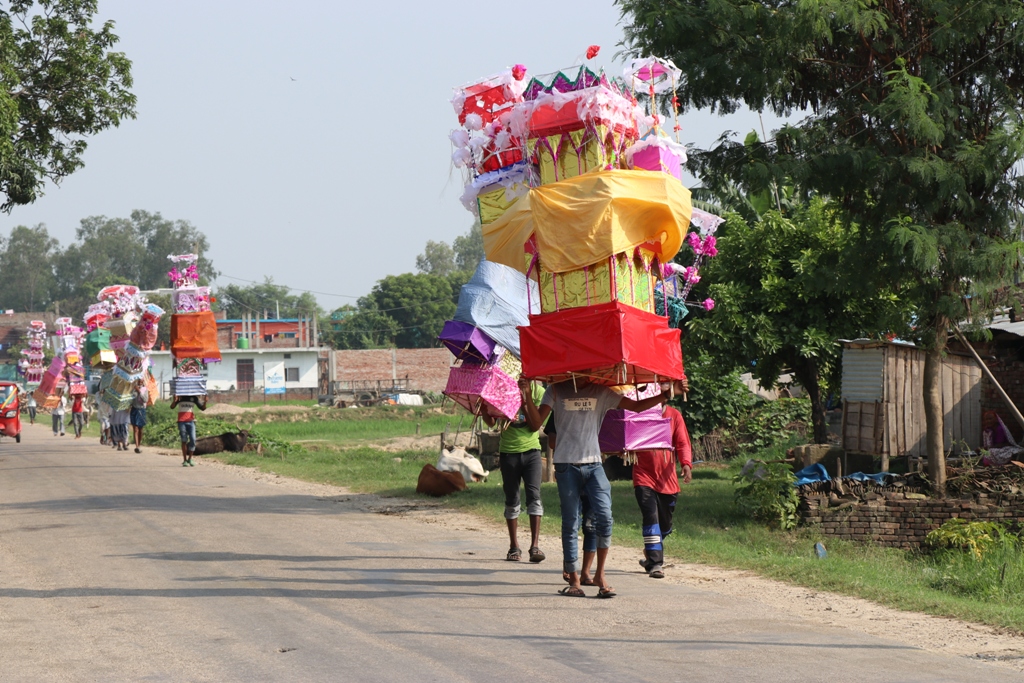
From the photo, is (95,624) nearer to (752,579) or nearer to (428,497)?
(752,579)

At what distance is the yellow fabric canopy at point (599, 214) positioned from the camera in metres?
8.55

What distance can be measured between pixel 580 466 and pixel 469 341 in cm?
313

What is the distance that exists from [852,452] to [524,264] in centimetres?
993

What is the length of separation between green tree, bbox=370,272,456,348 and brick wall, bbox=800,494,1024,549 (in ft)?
232

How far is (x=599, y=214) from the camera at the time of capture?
8.54 metres

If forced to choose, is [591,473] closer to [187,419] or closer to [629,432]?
[629,432]

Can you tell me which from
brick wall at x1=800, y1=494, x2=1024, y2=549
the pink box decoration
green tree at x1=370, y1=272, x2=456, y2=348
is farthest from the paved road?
green tree at x1=370, y1=272, x2=456, y2=348

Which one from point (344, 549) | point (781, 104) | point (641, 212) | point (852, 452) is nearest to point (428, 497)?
point (344, 549)

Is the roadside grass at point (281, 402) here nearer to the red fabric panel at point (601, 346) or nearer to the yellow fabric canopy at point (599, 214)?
the red fabric panel at point (601, 346)

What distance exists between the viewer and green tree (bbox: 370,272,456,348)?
85.6m

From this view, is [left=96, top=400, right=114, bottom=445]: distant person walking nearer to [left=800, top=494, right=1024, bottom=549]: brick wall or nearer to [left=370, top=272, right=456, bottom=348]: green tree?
[left=800, top=494, right=1024, bottom=549]: brick wall

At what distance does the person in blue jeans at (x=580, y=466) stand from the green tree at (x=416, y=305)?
249 feet

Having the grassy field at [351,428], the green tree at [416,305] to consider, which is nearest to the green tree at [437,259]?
the green tree at [416,305]

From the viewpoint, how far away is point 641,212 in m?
8.73
